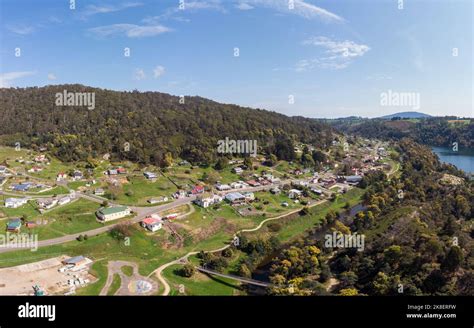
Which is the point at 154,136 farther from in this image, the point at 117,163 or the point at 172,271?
the point at 172,271

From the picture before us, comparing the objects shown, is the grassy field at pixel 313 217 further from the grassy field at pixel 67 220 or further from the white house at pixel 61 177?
the white house at pixel 61 177

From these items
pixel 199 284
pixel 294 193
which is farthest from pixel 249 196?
pixel 199 284

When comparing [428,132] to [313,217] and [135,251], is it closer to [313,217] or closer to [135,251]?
[313,217]

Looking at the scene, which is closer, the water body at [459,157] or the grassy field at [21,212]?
the grassy field at [21,212]

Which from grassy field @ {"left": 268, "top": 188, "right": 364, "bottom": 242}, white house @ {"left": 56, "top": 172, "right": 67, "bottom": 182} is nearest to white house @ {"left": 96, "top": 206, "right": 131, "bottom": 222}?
white house @ {"left": 56, "top": 172, "right": 67, "bottom": 182}

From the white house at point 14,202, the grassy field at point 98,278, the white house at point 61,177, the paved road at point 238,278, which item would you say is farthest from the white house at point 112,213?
the white house at point 61,177
